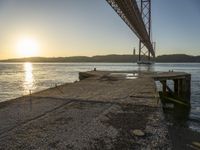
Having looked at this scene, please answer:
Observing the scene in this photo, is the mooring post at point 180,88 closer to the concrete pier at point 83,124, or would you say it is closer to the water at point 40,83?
the water at point 40,83

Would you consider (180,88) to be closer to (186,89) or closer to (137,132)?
(186,89)

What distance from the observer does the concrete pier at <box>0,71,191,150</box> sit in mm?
4650

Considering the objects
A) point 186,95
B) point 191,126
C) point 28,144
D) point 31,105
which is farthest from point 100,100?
point 186,95

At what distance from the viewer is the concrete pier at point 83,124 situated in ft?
15.3

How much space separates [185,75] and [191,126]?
341 inches

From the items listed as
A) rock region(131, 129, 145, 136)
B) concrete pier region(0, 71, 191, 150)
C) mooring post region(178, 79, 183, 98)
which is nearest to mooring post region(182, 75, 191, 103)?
mooring post region(178, 79, 183, 98)

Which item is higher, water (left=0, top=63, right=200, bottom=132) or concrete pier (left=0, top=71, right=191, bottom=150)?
concrete pier (left=0, top=71, right=191, bottom=150)

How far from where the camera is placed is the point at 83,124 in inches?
230

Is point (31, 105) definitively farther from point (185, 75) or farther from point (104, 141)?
point (185, 75)

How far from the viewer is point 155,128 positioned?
561cm

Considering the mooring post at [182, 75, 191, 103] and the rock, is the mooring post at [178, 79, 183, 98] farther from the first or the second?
the rock

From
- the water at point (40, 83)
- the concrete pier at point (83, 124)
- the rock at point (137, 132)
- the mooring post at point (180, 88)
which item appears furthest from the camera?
the mooring post at point (180, 88)

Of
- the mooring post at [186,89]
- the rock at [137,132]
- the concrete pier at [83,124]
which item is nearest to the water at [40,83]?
the mooring post at [186,89]

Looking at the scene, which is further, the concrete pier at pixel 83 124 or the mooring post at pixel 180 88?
the mooring post at pixel 180 88
